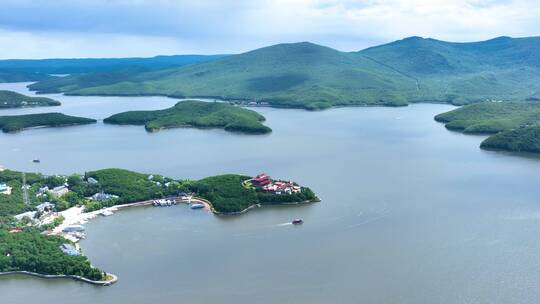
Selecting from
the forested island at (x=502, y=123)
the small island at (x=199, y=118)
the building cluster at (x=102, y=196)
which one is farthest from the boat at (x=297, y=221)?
the small island at (x=199, y=118)

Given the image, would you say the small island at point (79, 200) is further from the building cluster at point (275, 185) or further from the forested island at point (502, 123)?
the forested island at point (502, 123)

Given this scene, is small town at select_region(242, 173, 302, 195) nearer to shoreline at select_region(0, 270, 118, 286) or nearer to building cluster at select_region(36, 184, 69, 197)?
building cluster at select_region(36, 184, 69, 197)

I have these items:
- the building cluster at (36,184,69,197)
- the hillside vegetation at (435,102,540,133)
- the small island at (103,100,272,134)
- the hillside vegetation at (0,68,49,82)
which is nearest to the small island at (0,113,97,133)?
the small island at (103,100,272,134)

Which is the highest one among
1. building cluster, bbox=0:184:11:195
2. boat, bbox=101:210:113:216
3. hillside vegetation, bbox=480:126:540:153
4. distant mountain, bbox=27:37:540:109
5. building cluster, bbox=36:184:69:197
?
distant mountain, bbox=27:37:540:109

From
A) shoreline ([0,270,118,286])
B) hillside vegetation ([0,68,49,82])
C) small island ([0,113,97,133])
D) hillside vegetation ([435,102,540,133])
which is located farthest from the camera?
hillside vegetation ([0,68,49,82])

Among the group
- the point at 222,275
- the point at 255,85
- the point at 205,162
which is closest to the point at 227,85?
the point at 255,85

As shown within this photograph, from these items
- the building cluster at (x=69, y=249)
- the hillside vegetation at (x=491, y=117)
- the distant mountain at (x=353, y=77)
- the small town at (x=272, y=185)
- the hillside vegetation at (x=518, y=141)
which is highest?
the distant mountain at (x=353, y=77)
